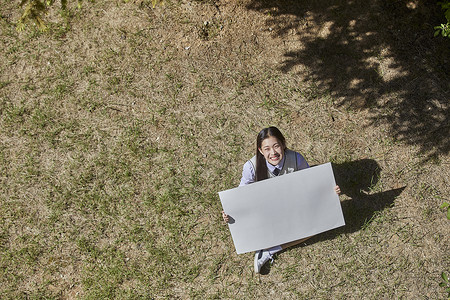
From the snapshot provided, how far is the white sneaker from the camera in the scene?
497 cm

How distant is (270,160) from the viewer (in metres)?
4.48

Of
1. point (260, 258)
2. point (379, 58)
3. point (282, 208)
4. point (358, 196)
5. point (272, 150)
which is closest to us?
point (272, 150)

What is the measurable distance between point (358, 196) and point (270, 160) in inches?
57.8

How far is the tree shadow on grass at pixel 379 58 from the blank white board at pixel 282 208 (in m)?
1.45

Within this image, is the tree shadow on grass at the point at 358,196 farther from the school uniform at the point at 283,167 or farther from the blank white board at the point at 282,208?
the school uniform at the point at 283,167

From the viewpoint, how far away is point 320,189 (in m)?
4.49

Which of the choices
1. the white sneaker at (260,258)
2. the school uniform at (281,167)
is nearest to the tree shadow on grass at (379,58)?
the school uniform at (281,167)

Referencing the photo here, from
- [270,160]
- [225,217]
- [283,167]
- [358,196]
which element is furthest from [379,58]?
[225,217]

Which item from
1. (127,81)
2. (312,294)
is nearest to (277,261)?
(312,294)

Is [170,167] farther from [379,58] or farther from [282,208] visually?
[379,58]

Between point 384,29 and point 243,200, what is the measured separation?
3.02 m

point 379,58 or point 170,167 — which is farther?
point 379,58

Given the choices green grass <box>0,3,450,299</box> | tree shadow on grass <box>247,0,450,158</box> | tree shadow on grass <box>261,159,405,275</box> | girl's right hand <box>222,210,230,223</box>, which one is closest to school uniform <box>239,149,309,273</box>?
girl's right hand <box>222,210,230,223</box>

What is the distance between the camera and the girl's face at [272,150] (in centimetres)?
440
